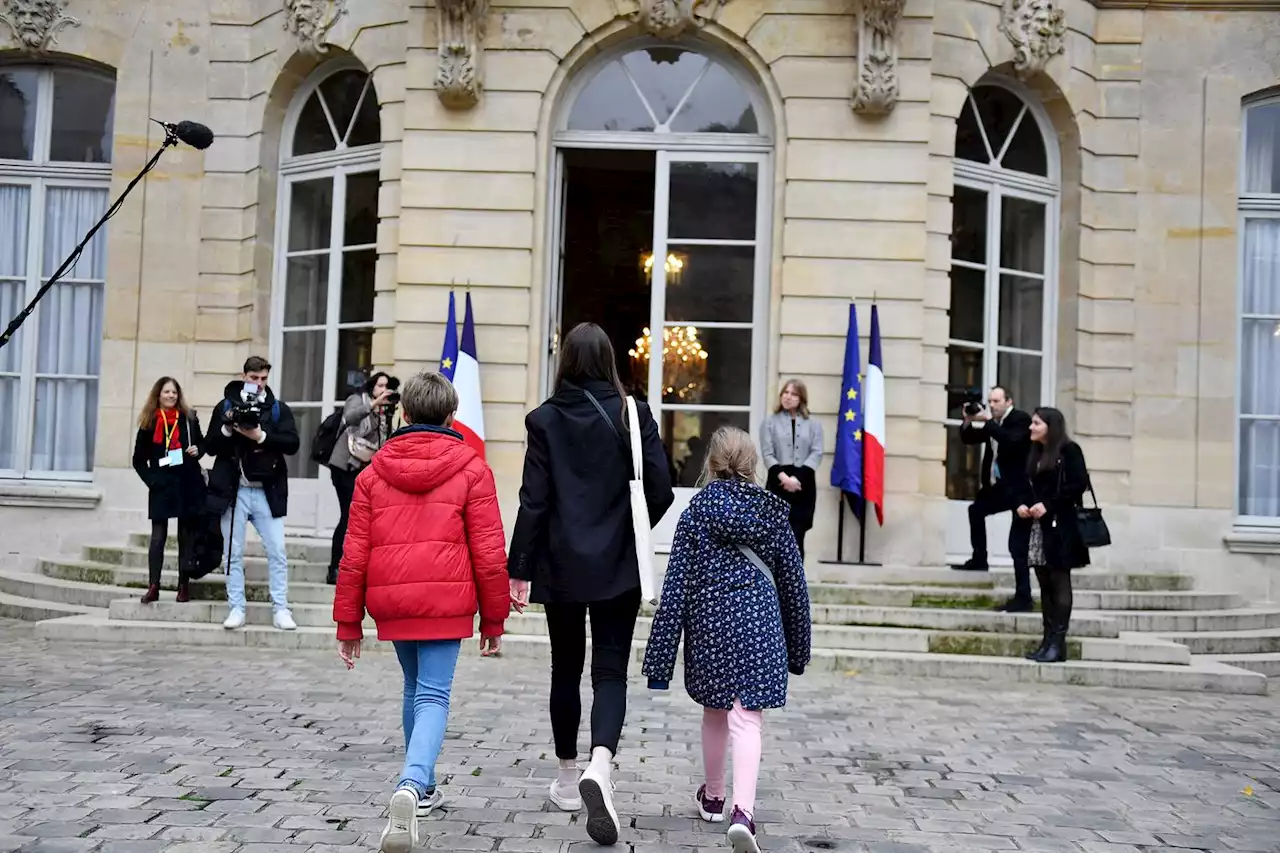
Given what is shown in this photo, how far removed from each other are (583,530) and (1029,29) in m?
8.59

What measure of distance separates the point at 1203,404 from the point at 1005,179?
109 inches

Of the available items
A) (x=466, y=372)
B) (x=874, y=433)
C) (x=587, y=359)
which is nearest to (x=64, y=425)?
(x=466, y=372)

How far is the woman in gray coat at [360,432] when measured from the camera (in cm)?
929

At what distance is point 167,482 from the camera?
29.8 ft

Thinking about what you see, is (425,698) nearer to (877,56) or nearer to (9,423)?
(877,56)

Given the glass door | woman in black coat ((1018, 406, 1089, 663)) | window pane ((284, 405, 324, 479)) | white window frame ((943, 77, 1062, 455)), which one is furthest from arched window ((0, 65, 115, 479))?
woman in black coat ((1018, 406, 1089, 663))

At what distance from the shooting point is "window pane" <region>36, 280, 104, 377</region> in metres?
12.7

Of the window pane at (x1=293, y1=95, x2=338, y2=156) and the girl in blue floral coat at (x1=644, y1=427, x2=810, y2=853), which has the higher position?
the window pane at (x1=293, y1=95, x2=338, y2=156)

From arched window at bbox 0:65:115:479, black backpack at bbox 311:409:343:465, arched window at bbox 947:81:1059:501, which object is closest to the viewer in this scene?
black backpack at bbox 311:409:343:465

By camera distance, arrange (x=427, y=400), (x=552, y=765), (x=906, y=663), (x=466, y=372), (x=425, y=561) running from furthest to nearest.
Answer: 1. (x=466, y=372)
2. (x=906, y=663)
3. (x=552, y=765)
4. (x=427, y=400)
5. (x=425, y=561)

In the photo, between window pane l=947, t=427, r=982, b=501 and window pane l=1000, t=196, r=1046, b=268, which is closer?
window pane l=947, t=427, r=982, b=501

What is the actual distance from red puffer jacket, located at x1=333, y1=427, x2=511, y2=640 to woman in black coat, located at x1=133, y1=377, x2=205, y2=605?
4897 mm

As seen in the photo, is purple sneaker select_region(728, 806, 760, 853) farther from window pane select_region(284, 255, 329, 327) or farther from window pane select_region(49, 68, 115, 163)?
window pane select_region(49, 68, 115, 163)

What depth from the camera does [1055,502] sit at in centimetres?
819
